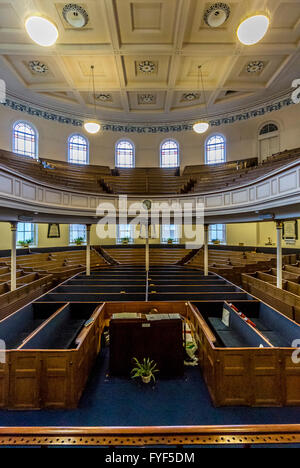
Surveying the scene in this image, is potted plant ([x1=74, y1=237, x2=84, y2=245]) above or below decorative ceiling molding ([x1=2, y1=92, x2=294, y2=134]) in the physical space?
below

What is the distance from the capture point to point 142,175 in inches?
579

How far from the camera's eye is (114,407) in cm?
339

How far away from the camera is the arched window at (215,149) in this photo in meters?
16.3

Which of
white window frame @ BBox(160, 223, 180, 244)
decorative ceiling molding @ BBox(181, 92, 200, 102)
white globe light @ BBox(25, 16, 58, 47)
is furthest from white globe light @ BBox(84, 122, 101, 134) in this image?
white window frame @ BBox(160, 223, 180, 244)

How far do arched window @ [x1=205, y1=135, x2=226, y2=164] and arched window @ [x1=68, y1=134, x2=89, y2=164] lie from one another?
9114mm

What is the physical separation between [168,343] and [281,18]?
39.3ft

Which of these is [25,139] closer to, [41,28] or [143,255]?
[41,28]

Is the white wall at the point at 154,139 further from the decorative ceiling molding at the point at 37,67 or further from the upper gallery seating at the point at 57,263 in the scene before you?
the upper gallery seating at the point at 57,263

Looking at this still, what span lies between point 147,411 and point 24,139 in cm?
1637

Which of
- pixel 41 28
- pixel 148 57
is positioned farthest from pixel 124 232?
pixel 41 28

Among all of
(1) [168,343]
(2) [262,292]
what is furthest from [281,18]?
(1) [168,343]

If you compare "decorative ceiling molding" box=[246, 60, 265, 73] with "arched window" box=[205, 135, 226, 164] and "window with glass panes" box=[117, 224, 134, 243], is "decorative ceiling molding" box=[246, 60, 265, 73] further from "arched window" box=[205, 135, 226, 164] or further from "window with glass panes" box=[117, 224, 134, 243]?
"window with glass panes" box=[117, 224, 134, 243]

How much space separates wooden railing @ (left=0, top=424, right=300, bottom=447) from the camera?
1.18 metres
